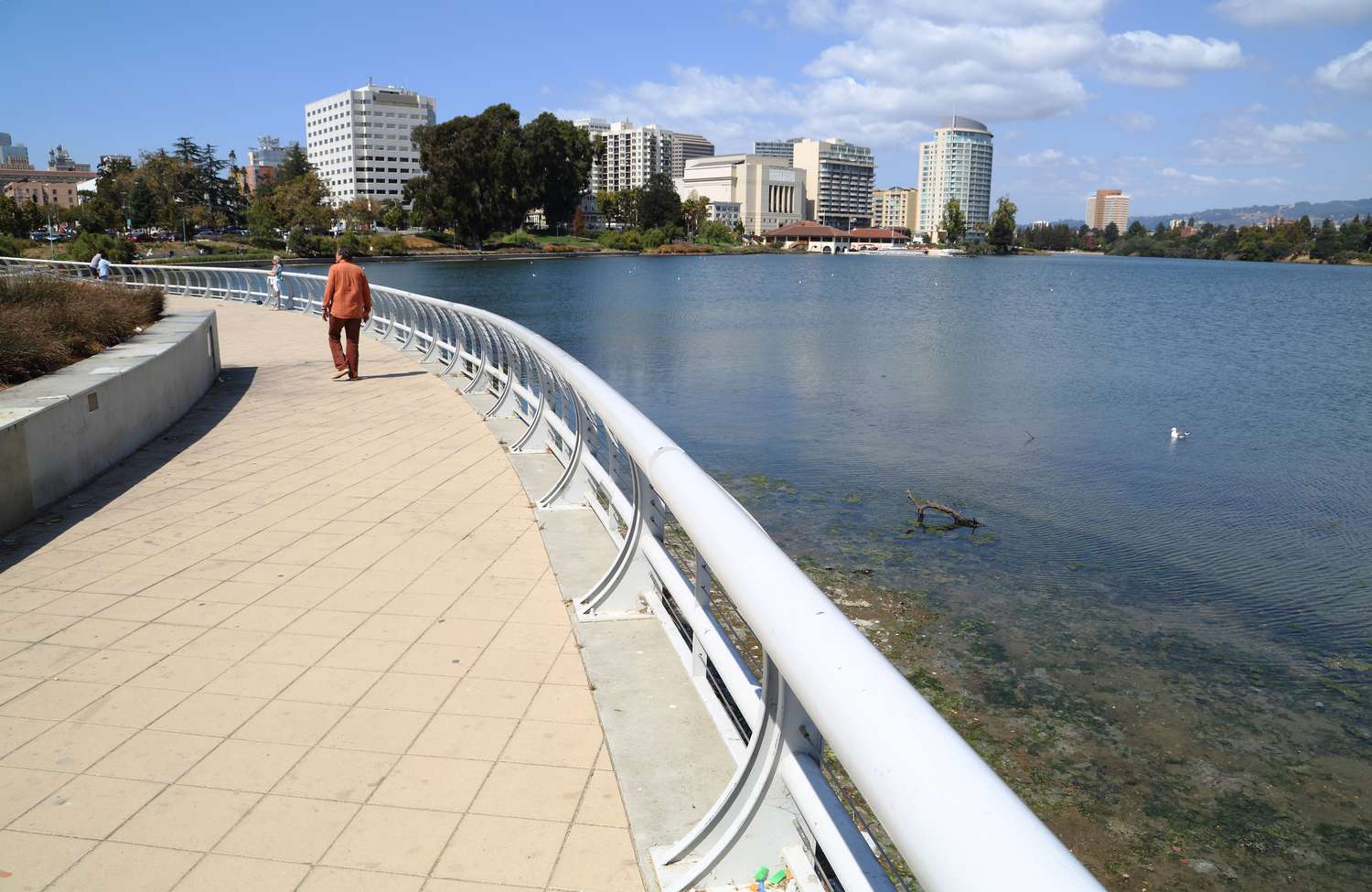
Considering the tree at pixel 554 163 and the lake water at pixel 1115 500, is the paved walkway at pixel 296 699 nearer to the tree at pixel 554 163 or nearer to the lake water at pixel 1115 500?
the lake water at pixel 1115 500

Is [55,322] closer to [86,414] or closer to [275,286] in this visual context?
[86,414]

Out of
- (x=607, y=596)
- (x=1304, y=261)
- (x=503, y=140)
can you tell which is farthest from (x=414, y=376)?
(x=1304, y=261)

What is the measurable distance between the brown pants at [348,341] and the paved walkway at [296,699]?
5541 millimetres

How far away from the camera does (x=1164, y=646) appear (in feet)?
26.6

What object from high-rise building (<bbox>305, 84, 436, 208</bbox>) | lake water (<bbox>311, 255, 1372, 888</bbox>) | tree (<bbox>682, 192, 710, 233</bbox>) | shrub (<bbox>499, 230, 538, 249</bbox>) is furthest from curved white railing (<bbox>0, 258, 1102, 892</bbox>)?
high-rise building (<bbox>305, 84, 436, 208</bbox>)

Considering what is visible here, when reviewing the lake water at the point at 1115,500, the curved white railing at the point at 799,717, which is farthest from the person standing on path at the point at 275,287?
the curved white railing at the point at 799,717

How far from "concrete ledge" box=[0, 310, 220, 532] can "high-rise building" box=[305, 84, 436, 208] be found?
168030 millimetres

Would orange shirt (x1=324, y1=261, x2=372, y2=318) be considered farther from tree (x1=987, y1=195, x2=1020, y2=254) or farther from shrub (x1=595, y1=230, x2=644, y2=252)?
tree (x1=987, y1=195, x2=1020, y2=254)

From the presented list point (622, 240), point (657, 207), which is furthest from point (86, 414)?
point (657, 207)

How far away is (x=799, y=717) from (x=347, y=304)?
11.6 meters

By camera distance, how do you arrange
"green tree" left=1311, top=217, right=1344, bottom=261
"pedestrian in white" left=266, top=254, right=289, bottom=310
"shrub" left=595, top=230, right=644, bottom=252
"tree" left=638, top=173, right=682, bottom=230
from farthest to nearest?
"green tree" left=1311, top=217, right=1344, bottom=261 < "tree" left=638, top=173, right=682, bottom=230 < "shrub" left=595, top=230, right=644, bottom=252 < "pedestrian in white" left=266, top=254, right=289, bottom=310

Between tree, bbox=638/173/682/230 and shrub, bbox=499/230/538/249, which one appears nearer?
shrub, bbox=499/230/538/249

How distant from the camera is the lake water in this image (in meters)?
6.92

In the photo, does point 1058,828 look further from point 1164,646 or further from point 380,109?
point 380,109
